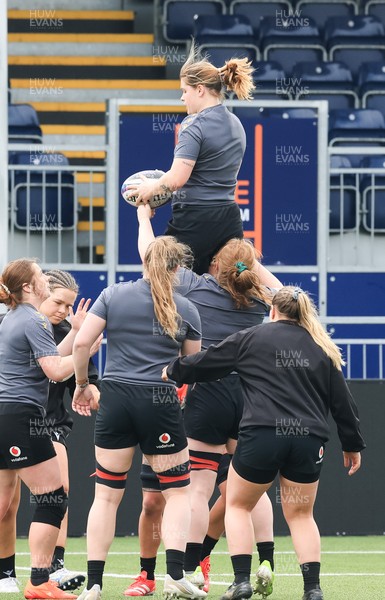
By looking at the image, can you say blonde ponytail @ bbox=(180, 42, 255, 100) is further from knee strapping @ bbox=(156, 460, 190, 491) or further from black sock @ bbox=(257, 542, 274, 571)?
black sock @ bbox=(257, 542, 274, 571)

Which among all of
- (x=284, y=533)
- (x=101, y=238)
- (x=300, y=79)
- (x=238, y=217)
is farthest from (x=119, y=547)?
(x=300, y=79)

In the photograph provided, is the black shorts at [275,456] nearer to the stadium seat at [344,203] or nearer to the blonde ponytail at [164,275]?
the blonde ponytail at [164,275]

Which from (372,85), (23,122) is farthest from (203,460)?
(372,85)

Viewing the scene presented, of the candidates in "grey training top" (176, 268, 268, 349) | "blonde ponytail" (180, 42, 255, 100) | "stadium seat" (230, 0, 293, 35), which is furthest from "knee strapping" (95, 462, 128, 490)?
"stadium seat" (230, 0, 293, 35)

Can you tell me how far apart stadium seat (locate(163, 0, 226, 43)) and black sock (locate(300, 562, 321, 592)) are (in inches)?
408

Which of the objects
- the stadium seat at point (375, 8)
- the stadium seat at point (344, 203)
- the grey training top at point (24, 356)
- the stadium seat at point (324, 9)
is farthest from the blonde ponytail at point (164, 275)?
the stadium seat at point (375, 8)

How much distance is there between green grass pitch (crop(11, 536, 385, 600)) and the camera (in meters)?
6.80

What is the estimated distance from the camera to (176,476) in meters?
6.05

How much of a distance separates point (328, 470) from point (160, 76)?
284 inches

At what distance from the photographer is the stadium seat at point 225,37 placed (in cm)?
1447

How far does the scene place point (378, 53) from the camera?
15.5 metres

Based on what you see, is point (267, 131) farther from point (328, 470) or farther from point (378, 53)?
point (378, 53)

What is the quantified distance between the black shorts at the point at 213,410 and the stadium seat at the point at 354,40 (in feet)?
30.9

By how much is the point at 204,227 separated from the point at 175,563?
5.74 ft
